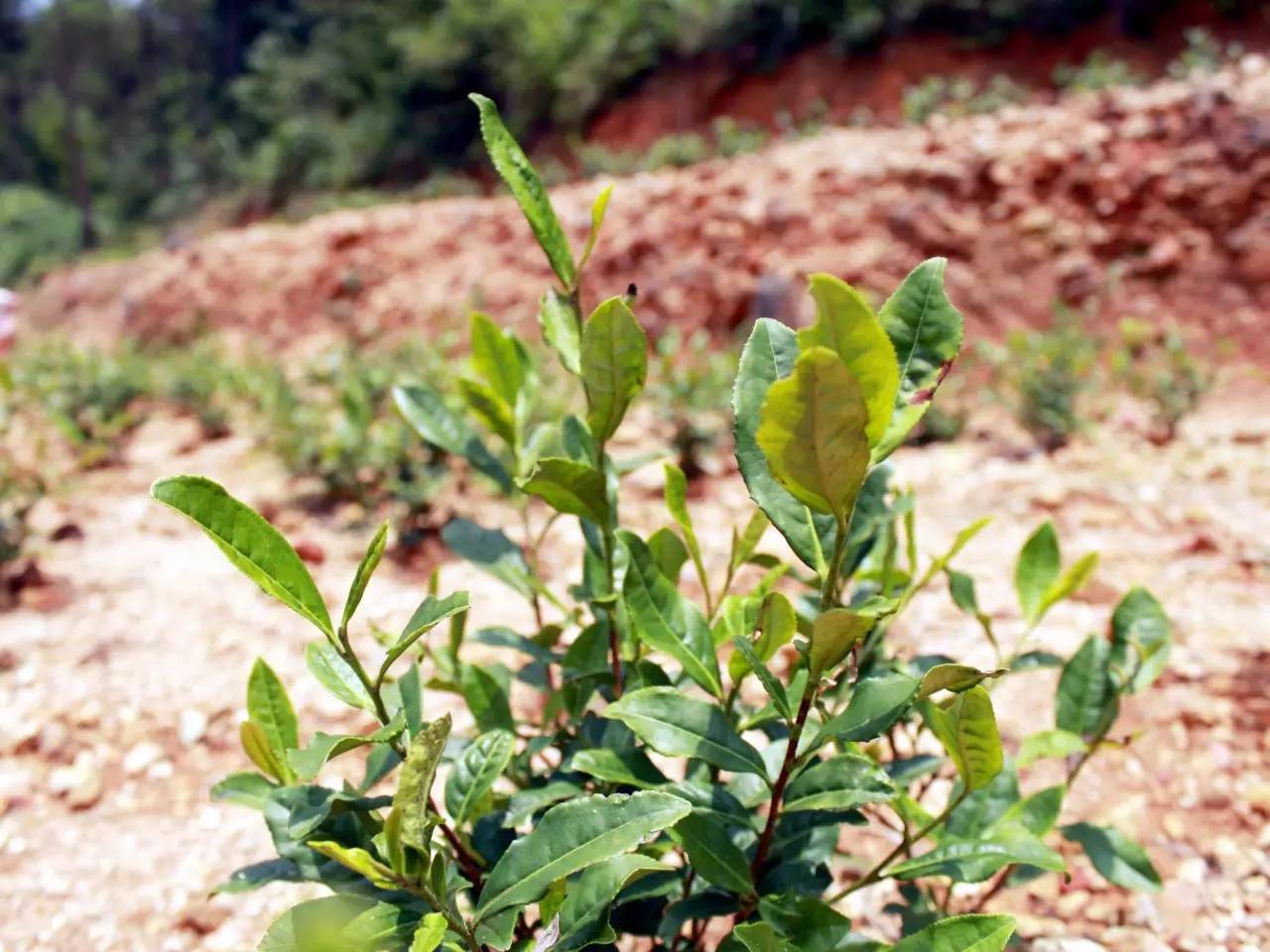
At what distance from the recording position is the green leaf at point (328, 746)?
0.71m

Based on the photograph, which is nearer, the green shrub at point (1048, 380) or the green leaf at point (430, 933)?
the green leaf at point (430, 933)

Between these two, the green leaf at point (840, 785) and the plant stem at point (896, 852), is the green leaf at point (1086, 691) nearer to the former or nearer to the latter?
the plant stem at point (896, 852)

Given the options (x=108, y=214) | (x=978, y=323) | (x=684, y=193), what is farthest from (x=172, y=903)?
(x=108, y=214)

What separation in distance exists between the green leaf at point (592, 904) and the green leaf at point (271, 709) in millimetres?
398

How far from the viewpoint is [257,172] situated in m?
17.2

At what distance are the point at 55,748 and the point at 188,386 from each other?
367cm

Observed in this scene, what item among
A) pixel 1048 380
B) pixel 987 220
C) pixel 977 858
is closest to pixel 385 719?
pixel 977 858

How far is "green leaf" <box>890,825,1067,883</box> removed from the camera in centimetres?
92

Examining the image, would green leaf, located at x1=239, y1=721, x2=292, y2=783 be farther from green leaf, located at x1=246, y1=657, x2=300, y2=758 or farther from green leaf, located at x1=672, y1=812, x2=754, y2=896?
green leaf, located at x1=672, y1=812, x2=754, y2=896

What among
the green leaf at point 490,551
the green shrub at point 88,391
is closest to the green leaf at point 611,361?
the green leaf at point 490,551

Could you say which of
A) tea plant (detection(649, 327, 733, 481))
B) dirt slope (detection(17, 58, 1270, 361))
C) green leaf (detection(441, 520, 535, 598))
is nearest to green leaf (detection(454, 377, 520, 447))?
green leaf (detection(441, 520, 535, 598))

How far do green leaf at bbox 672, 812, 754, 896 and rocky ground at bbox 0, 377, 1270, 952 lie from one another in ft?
1.96

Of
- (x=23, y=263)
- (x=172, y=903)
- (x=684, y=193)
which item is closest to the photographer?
(x=172, y=903)

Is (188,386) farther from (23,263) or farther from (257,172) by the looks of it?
(23,263)
